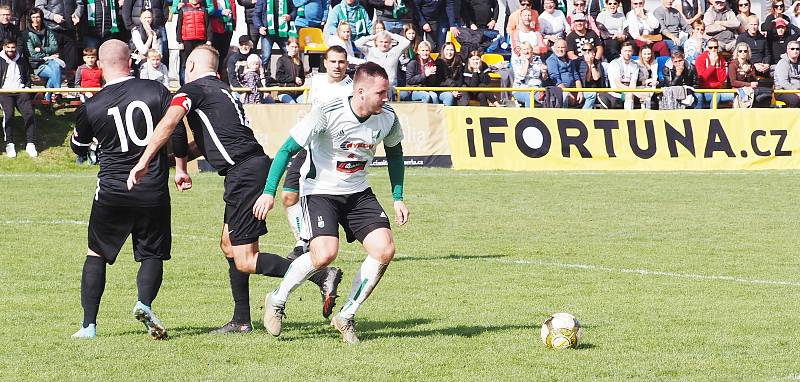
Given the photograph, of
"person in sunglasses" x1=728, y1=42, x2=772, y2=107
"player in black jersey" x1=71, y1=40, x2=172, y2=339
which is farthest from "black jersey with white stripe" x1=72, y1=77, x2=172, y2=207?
"person in sunglasses" x1=728, y1=42, x2=772, y2=107

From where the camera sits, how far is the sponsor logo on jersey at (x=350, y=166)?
7801 millimetres

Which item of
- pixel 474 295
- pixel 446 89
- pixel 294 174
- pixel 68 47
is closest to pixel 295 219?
pixel 294 174

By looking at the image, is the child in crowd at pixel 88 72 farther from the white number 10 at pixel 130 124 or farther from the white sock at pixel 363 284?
the white sock at pixel 363 284

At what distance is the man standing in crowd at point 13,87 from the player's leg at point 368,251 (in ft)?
45.6

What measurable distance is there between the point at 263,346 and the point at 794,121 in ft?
55.1

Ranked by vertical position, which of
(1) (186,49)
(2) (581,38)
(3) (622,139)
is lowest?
(3) (622,139)

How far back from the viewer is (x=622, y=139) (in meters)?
22.2

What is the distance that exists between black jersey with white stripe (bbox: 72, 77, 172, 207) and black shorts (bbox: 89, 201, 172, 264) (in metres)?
0.08

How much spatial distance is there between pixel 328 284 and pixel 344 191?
0.67 m

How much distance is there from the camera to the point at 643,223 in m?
15.3

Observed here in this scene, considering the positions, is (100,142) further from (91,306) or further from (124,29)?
(124,29)

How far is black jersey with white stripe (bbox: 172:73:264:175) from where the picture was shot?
26.6ft

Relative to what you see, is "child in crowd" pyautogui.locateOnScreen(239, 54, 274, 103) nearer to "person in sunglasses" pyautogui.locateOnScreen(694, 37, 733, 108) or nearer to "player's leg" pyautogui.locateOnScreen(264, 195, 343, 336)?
"person in sunglasses" pyautogui.locateOnScreen(694, 37, 733, 108)

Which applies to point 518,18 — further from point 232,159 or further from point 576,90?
point 232,159
